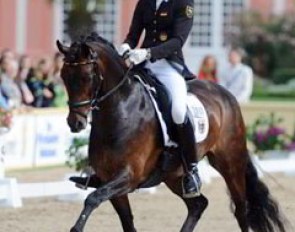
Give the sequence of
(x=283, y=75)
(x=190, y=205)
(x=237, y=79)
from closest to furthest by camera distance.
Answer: (x=190, y=205) < (x=237, y=79) < (x=283, y=75)

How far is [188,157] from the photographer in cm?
1045

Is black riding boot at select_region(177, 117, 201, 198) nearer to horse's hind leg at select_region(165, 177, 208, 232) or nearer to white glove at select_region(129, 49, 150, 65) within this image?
horse's hind leg at select_region(165, 177, 208, 232)

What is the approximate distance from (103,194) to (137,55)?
1.20 m

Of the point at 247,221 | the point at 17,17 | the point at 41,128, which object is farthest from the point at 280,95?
the point at 247,221

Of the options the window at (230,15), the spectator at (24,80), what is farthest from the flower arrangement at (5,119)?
the window at (230,15)

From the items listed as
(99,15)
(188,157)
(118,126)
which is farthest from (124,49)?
(99,15)

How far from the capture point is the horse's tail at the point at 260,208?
11.3m

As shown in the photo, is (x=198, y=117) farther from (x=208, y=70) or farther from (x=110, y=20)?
(x=110, y=20)

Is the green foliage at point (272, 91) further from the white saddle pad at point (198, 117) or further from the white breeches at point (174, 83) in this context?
the white breeches at point (174, 83)

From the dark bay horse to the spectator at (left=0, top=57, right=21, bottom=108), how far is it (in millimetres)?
8288

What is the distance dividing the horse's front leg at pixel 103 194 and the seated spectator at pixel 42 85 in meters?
10.9

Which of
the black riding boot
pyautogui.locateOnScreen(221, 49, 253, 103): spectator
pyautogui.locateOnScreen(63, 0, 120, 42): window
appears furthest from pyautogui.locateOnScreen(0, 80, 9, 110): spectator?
pyautogui.locateOnScreen(63, 0, 120, 42): window

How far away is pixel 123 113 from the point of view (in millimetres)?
9781

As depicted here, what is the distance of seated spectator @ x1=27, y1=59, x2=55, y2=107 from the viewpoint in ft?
67.0
